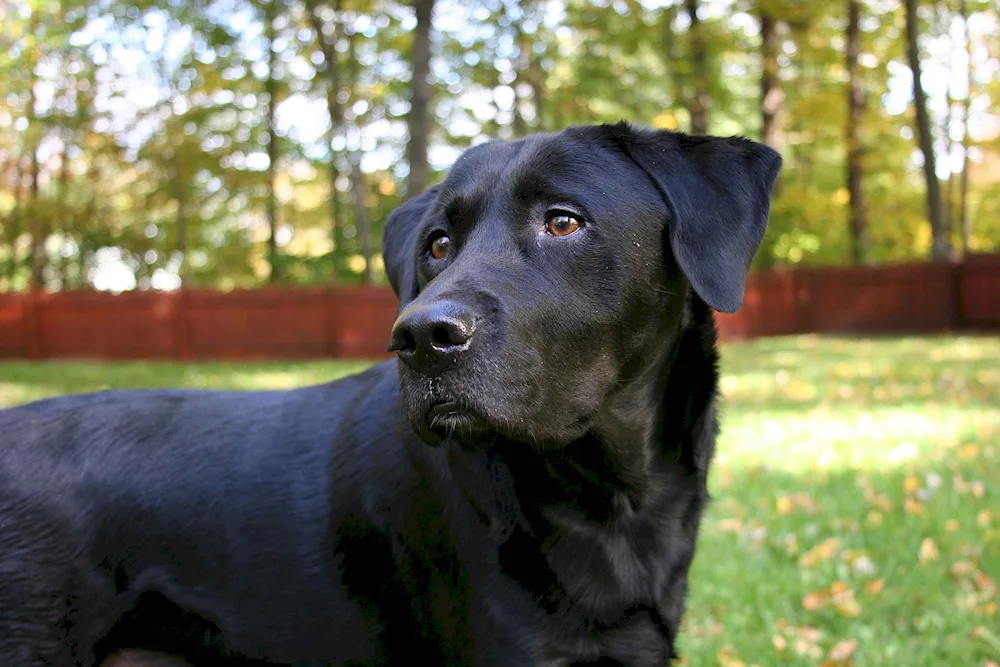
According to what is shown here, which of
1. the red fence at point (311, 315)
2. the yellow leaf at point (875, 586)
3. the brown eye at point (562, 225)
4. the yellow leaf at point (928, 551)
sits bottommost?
the yellow leaf at point (875, 586)

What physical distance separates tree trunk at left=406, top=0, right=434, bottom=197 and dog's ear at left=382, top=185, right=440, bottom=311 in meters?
12.3

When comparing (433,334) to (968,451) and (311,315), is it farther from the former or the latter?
(311,315)

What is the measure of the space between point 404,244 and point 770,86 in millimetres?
25022

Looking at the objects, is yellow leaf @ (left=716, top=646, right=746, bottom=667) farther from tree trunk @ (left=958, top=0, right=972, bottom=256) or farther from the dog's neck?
tree trunk @ (left=958, top=0, right=972, bottom=256)

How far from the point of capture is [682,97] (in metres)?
25.1

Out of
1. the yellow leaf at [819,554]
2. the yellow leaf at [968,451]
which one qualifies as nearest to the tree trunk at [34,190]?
the yellow leaf at [968,451]

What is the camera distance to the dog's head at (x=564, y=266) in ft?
6.64

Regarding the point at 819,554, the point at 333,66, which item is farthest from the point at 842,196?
the point at 819,554

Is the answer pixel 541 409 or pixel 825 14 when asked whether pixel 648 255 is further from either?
pixel 825 14

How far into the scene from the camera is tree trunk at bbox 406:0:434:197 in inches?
606

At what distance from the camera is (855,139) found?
27156 mm

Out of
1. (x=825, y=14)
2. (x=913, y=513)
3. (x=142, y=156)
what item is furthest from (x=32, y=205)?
(x=913, y=513)

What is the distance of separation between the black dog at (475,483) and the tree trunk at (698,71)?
23028 millimetres

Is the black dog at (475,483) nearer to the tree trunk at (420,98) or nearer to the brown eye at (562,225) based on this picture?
the brown eye at (562,225)
